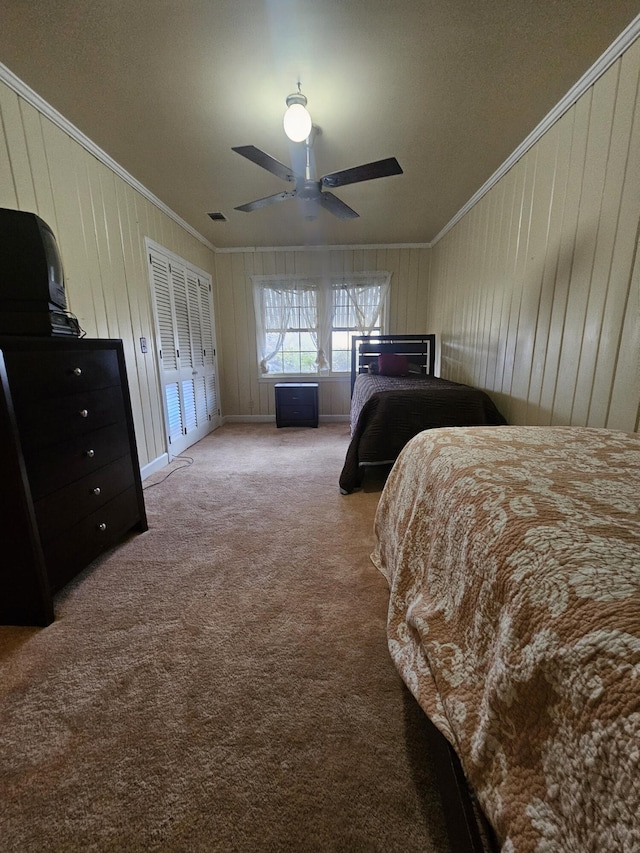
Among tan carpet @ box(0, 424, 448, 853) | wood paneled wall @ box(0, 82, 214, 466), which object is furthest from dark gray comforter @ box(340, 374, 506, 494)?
wood paneled wall @ box(0, 82, 214, 466)

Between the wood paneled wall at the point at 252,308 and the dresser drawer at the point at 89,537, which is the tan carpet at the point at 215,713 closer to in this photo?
the dresser drawer at the point at 89,537

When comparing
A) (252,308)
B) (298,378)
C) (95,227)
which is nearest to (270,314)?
(252,308)

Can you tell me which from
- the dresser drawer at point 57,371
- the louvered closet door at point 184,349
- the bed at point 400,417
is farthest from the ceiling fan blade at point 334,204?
the dresser drawer at point 57,371

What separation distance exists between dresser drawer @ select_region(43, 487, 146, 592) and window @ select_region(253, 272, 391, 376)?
3.38 meters

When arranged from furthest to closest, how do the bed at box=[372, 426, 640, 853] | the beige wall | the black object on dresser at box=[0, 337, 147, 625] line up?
the beige wall
the black object on dresser at box=[0, 337, 147, 625]
the bed at box=[372, 426, 640, 853]

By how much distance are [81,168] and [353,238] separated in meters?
2.96

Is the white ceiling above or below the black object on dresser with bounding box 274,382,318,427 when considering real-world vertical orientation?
above

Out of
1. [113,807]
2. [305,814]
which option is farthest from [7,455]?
[305,814]

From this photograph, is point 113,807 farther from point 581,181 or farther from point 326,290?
point 326,290

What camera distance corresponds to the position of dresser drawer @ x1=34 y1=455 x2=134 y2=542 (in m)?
1.35

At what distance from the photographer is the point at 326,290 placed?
4727 millimetres

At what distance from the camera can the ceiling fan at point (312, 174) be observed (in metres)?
2.00

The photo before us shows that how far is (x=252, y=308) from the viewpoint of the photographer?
484 cm

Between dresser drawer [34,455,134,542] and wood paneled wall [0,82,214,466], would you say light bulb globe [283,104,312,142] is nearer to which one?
wood paneled wall [0,82,214,466]
